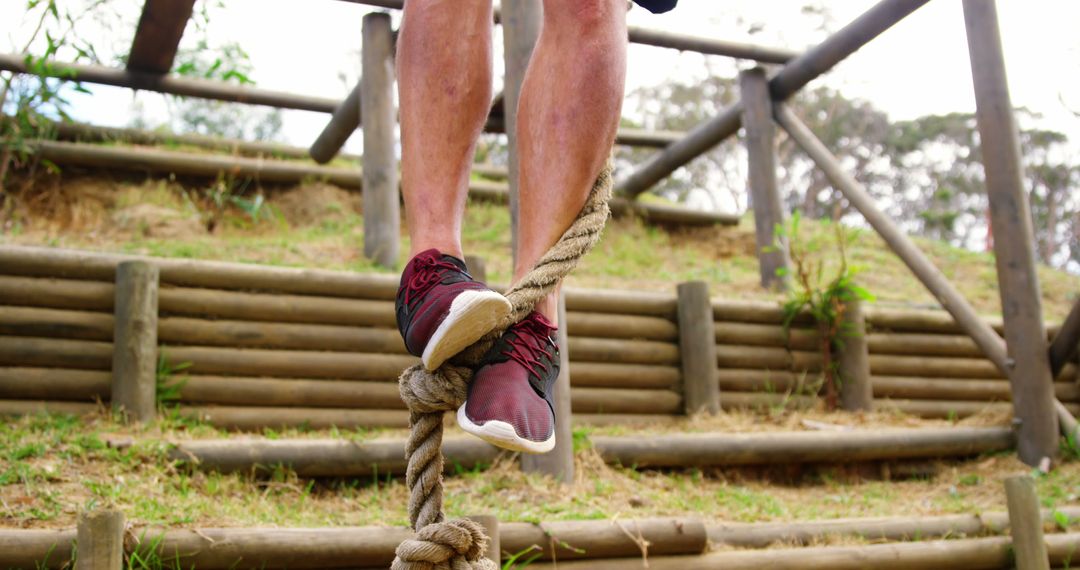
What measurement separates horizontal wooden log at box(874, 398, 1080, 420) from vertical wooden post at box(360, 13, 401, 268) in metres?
2.67

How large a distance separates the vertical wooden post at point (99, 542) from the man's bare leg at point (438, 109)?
108 centimetres

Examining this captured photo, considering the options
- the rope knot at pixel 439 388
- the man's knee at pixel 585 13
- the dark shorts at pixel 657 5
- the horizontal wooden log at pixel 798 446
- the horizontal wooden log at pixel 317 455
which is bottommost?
the horizontal wooden log at pixel 798 446

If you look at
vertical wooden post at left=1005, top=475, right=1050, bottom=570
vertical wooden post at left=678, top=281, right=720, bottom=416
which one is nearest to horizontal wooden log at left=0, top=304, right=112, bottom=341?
vertical wooden post at left=678, top=281, right=720, bottom=416

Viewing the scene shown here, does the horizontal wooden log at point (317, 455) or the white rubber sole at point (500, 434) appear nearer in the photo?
the white rubber sole at point (500, 434)

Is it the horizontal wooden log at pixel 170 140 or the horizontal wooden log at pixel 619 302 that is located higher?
the horizontal wooden log at pixel 170 140

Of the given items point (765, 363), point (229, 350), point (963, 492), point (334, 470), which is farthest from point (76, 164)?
point (963, 492)

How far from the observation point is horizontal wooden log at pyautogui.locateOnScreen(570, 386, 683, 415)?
14.3ft

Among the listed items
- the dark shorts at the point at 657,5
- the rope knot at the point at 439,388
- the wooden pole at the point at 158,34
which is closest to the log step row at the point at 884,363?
the wooden pole at the point at 158,34

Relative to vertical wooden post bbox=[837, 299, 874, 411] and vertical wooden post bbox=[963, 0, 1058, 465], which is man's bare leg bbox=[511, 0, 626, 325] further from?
vertical wooden post bbox=[837, 299, 874, 411]

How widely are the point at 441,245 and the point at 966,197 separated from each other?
71.9 ft

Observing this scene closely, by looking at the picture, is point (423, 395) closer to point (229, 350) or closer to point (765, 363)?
point (229, 350)

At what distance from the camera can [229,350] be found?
3.85m

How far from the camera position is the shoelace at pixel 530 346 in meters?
1.41

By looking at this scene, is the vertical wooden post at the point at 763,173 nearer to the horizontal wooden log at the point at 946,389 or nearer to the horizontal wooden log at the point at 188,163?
the horizontal wooden log at the point at 946,389
